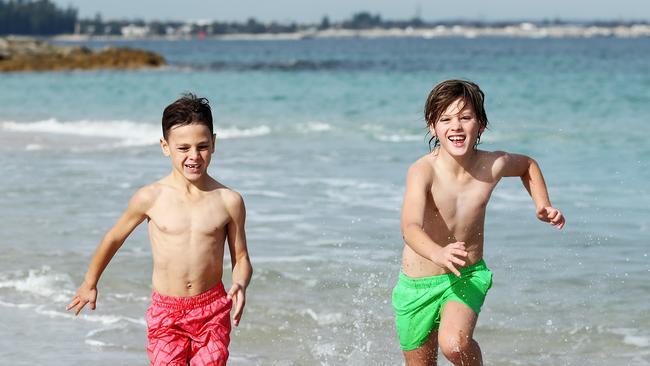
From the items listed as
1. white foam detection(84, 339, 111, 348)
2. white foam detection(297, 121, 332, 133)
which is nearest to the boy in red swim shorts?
white foam detection(84, 339, 111, 348)

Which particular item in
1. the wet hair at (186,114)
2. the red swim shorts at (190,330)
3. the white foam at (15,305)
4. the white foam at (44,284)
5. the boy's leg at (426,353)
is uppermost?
the wet hair at (186,114)

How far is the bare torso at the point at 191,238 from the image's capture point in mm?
4320

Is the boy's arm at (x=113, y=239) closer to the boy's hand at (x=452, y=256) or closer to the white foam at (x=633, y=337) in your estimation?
the boy's hand at (x=452, y=256)

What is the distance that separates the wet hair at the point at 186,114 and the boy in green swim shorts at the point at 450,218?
2.87 feet

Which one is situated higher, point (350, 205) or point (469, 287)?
point (469, 287)

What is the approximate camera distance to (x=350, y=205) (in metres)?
10.8

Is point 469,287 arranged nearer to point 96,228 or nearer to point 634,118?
point 96,228

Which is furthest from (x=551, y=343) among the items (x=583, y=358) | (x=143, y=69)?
(x=143, y=69)

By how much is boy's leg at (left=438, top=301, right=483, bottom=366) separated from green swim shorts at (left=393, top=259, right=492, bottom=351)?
0.04 m

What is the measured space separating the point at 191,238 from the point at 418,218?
2.97 feet

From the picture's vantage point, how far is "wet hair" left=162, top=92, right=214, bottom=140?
4.26 metres

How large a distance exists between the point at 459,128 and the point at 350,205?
6389 mm

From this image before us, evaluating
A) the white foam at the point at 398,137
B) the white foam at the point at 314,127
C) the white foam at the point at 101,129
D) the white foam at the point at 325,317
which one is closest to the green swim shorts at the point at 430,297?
the white foam at the point at 325,317

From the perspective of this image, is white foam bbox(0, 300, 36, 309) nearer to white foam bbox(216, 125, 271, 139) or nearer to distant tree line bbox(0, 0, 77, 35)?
white foam bbox(216, 125, 271, 139)
